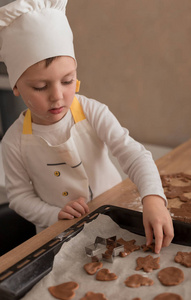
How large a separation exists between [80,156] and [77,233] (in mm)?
360

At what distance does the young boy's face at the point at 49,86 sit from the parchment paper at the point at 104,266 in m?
0.28

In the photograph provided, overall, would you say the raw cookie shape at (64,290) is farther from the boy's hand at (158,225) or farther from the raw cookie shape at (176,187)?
the raw cookie shape at (176,187)

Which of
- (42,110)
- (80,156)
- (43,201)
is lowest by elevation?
(43,201)

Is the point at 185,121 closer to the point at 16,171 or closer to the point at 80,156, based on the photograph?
the point at 80,156

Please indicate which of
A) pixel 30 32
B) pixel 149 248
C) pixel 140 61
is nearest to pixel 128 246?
pixel 149 248

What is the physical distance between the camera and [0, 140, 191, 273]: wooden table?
31.8 inches

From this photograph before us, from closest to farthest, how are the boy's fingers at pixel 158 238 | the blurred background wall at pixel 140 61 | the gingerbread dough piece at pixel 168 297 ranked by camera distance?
1. the gingerbread dough piece at pixel 168 297
2. the boy's fingers at pixel 158 238
3. the blurred background wall at pixel 140 61

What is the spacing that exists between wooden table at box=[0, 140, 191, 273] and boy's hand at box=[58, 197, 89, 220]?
0.05 ft

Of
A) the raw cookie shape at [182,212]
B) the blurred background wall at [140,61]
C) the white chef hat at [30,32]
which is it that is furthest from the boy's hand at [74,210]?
the blurred background wall at [140,61]

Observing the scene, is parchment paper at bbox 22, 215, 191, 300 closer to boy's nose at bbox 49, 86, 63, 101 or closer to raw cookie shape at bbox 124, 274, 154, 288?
raw cookie shape at bbox 124, 274, 154, 288

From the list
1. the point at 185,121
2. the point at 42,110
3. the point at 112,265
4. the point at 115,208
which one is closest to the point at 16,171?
the point at 42,110

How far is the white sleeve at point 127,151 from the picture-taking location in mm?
922

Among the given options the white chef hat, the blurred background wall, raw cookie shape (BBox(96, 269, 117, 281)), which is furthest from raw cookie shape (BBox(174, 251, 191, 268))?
the blurred background wall

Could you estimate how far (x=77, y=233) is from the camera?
2.64 feet
